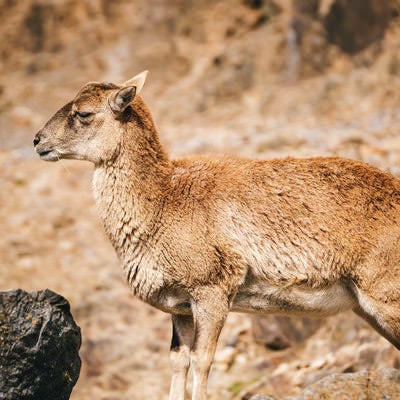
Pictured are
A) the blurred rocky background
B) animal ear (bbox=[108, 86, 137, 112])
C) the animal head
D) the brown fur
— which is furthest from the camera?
the blurred rocky background

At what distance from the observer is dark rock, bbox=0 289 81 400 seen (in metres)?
8.21

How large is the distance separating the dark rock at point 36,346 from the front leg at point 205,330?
1.52 m

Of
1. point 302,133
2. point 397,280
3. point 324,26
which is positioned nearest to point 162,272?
point 397,280

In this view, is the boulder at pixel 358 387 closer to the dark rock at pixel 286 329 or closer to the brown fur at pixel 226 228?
the brown fur at pixel 226 228

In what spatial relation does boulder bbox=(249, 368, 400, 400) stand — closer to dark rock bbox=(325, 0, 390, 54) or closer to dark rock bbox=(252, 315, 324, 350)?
dark rock bbox=(252, 315, 324, 350)

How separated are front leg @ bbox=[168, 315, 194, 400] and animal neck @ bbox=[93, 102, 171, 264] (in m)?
1.11

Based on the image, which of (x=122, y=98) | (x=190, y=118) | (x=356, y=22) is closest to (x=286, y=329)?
(x=122, y=98)

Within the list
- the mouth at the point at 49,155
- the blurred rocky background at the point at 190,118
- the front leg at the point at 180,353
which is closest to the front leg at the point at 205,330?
the front leg at the point at 180,353

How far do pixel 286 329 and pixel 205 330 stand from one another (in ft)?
18.4

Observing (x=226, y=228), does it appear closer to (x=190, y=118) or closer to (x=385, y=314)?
(x=385, y=314)

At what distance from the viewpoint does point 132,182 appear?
9.20 metres

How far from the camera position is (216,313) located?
8414 millimetres

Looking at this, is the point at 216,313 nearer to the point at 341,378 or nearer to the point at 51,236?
the point at 341,378

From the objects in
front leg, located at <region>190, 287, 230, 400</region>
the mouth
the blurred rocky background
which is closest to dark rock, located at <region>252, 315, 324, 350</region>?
the blurred rocky background
